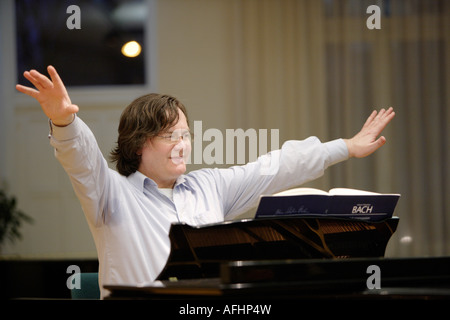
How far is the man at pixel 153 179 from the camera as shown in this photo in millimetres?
1493

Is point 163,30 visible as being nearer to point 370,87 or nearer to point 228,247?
point 370,87

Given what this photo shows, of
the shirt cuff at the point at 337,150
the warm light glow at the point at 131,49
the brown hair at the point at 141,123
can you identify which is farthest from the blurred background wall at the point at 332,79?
the brown hair at the point at 141,123

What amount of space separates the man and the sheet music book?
0.45m

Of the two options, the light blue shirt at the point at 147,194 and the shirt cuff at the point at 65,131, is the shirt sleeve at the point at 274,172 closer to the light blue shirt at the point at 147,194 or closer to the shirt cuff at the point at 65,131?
the light blue shirt at the point at 147,194

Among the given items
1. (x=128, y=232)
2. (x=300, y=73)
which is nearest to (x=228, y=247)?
(x=128, y=232)

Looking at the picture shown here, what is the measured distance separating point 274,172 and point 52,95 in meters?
0.81

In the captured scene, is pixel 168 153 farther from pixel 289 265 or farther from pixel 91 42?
pixel 91 42

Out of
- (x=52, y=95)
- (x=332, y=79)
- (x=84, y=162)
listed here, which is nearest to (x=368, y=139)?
(x=84, y=162)

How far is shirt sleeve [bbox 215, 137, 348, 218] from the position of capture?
1857mm

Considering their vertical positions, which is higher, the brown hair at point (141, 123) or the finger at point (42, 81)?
the finger at point (42, 81)

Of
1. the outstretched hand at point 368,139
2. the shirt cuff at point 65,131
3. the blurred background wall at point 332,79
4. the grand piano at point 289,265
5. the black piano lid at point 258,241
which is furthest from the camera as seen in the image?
the blurred background wall at point 332,79

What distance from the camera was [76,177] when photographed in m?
1.46

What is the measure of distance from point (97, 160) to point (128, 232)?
0.79ft

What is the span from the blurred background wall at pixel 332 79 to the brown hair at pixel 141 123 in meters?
2.89
